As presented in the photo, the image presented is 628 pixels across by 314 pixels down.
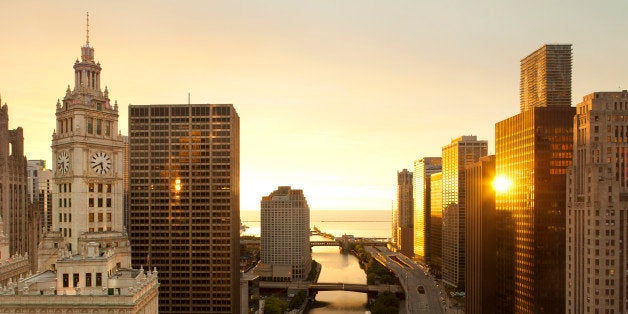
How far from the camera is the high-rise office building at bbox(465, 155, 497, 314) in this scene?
575ft

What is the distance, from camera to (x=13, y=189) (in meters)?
167

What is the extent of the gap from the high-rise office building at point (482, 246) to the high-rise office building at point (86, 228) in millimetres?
132925

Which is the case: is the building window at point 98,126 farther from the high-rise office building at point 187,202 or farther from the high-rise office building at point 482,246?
the high-rise office building at point 482,246

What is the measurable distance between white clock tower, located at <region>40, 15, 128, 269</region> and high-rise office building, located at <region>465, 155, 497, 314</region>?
133 metres

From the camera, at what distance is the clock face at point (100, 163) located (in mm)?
63125

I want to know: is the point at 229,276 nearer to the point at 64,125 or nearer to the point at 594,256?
the point at 594,256

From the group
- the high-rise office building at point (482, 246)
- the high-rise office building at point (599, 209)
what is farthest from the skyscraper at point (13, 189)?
the high-rise office building at point (599, 209)

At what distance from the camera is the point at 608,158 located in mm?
113250

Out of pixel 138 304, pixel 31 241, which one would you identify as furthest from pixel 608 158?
pixel 31 241

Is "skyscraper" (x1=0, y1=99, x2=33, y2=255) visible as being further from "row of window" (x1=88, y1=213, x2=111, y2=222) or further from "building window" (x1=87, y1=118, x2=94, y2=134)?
"building window" (x1=87, y1=118, x2=94, y2=134)

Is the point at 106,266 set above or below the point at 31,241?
above

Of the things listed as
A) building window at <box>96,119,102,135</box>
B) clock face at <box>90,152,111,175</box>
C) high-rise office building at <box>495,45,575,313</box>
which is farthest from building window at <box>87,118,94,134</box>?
high-rise office building at <box>495,45,575,313</box>

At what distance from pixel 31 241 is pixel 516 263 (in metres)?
146

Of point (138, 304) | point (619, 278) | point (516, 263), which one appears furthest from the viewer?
point (516, 263)
